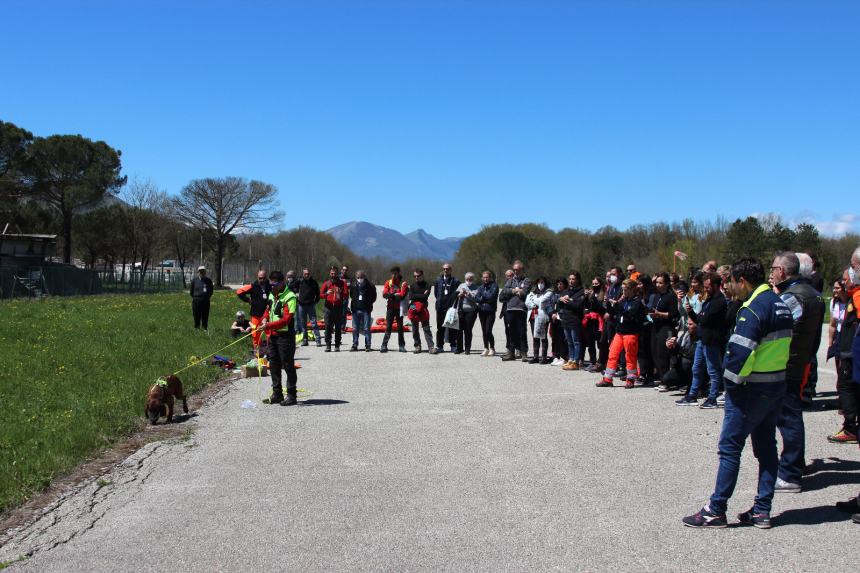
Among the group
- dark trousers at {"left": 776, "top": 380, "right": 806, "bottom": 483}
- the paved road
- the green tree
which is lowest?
the paved road

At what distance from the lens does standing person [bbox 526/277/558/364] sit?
15578mm

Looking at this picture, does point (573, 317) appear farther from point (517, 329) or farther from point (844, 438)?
point (844, 438)

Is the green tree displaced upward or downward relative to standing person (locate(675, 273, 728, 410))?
upward

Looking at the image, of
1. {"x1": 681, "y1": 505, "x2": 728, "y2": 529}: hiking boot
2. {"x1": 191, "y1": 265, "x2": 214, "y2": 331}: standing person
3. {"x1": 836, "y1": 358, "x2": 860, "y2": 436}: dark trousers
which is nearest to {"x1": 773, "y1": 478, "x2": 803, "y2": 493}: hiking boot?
{"x1": 681, "y1": 505, "x2": 728, "y2": 529}: hiking boot

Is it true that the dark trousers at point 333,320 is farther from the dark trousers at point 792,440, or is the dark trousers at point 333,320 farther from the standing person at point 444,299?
the dark trousers at point 792,440

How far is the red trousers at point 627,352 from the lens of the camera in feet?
41.2

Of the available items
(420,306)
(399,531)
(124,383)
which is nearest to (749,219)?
(420,306)

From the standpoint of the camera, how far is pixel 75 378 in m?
12.7

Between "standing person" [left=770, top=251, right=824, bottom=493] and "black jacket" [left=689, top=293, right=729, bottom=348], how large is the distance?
11.7 feet

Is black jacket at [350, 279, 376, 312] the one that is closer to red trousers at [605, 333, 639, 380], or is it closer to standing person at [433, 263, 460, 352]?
standing person at [433, 263, 460, 352]

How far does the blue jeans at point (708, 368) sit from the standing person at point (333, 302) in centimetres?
955

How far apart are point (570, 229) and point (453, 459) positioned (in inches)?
3814

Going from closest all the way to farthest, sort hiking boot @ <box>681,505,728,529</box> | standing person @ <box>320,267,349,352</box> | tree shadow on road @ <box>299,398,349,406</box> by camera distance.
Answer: hiking boot @ <box>681,505,728,529</box> < tree shadow on road @ <box>299,398,349,406</box> < standing person @ <box>320,267,349,352</box>

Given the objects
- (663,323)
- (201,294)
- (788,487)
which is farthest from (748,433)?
(201,294)
